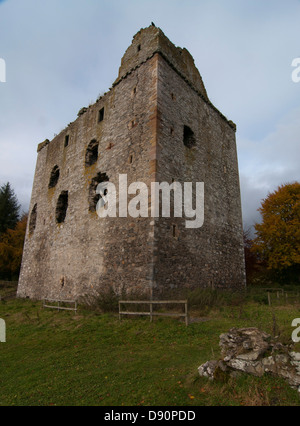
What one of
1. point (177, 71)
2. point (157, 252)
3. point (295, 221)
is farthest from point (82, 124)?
point (295, 221)

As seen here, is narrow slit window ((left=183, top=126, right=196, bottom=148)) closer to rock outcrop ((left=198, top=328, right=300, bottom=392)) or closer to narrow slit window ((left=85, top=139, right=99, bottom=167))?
narrow slit window ((left=85, top=139, right=99, bottom=167))

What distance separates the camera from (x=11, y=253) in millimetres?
23672

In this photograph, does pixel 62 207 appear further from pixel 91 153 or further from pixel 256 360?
pixel 256 360

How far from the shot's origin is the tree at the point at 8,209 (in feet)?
93.0

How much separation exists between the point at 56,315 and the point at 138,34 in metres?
14.7

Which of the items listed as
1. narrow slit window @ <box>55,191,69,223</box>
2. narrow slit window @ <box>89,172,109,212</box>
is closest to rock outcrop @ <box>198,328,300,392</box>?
narrow slit window @ <box>89,172,109,212</box>

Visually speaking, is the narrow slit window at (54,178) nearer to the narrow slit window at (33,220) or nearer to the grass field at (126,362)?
the narrow slit window at (33,220)

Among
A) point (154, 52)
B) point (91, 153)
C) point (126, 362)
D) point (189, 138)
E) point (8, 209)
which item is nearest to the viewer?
point (126, 362)

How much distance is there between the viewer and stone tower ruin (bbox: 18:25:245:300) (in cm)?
1041

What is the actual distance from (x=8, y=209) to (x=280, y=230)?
27420 millimetres

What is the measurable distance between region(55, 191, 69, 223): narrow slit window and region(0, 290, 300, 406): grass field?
7410mm

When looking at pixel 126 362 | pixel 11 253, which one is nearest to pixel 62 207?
pixel 11 253

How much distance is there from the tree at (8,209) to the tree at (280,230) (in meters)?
24.8

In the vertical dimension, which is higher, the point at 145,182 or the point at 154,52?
the point at 154,52
